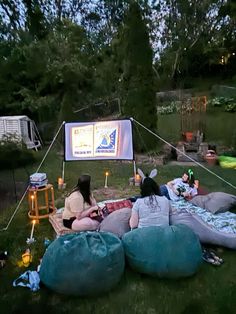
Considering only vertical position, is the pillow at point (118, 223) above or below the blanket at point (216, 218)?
above

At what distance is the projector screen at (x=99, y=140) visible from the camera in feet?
19.5

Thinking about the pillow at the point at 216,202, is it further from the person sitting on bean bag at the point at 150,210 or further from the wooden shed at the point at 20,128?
the wooden shed at the point at 20,128

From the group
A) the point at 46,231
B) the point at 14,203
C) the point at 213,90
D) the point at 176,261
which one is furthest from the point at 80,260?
the point at 213,90

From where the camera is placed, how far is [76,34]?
46.9ft

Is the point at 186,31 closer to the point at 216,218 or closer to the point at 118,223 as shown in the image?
the point at 216,218

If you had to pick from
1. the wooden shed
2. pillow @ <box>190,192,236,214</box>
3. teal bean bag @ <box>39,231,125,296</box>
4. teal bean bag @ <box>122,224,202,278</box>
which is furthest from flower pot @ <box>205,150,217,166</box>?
the wooden shed

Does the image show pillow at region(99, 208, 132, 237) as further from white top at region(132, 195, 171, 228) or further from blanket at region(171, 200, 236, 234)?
blanket at region(171, 200, 236, 234)

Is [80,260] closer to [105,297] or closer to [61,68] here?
[105,297]

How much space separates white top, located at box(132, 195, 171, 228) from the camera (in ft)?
11.7

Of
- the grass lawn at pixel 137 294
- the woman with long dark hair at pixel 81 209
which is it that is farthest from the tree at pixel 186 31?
the grass lawn at pixel 137 294

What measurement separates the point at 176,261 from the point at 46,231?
6.77ft

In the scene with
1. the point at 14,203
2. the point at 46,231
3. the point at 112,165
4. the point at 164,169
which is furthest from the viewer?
the point at 112,165

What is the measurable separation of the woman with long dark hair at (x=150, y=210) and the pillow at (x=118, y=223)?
167 millimetres

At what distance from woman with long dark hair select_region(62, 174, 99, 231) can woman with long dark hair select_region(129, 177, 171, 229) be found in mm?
641
